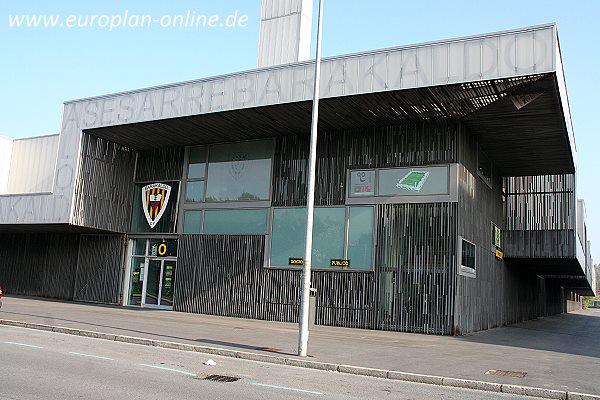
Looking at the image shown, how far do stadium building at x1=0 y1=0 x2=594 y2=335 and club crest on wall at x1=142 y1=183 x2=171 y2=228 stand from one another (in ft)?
0.30

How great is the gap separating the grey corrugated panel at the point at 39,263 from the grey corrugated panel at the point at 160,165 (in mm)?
5096

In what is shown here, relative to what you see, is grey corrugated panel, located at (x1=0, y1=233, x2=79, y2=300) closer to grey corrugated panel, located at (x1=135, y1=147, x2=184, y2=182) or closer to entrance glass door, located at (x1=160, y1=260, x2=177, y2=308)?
grey corrugated panel, located at (x1=135, y1=147, x2=184, y2=182)

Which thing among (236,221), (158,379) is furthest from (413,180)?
(158,379)

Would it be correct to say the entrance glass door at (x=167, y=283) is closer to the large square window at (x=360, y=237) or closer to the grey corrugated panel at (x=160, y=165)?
the grey corrugated panel at (x=160, y=165)

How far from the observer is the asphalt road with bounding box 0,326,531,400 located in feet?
24.4

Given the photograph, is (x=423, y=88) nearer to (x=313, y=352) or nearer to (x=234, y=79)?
(x=234, y=79)

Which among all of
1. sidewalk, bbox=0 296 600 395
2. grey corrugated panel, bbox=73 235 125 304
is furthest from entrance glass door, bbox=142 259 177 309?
sidewalk, bbox=0 296 600 395

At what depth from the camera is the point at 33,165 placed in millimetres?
31188

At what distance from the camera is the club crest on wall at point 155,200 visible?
26.2 meters

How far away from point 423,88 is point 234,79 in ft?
22.9

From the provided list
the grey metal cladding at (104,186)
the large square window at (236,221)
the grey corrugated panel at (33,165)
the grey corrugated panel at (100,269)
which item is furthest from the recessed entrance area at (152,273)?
the grey corrugated panel at (33,165)

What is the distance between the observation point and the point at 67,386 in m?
7.56

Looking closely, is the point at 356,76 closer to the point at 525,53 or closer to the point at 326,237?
the point at 525,53

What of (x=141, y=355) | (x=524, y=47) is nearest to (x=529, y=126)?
(x=524, y=47)
